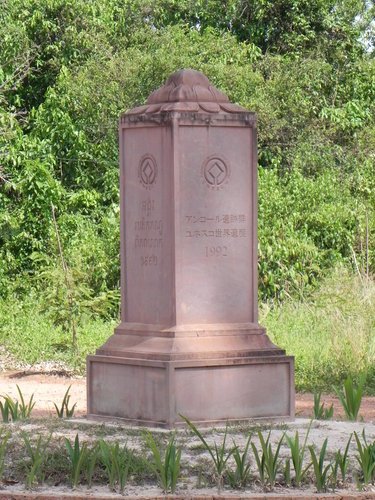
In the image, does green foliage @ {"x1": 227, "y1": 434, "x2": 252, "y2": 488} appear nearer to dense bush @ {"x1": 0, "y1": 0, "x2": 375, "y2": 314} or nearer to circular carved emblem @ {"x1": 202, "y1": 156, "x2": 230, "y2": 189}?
circular carved emblem @ {"x1": 202, "y1": 156, "x2": 230, "y2": 189}

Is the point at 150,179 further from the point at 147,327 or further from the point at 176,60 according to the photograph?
the point at 176,60

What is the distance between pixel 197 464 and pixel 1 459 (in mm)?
1035

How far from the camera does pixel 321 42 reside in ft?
73.9

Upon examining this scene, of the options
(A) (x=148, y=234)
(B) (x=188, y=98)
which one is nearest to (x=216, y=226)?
(A) (x=148, y=234)

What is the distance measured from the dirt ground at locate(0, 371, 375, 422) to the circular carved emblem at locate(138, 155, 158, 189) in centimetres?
249

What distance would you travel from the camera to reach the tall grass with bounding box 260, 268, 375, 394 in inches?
508

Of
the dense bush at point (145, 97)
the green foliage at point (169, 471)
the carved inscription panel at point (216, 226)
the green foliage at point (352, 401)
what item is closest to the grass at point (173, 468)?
the green foliage at point (169, 471)

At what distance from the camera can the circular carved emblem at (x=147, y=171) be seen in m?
8.20

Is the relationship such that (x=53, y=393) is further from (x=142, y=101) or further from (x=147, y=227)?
(x=142, y=101)

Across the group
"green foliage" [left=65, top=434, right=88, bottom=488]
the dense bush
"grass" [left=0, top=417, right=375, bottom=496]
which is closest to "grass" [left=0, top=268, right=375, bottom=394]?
the dense bush

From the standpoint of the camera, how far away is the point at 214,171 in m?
8.16

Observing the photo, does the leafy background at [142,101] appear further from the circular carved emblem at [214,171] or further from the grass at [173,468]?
the grass at [173,468]

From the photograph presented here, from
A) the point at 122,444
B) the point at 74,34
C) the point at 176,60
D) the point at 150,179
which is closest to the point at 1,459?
the point at 122,444

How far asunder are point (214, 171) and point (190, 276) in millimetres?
729
